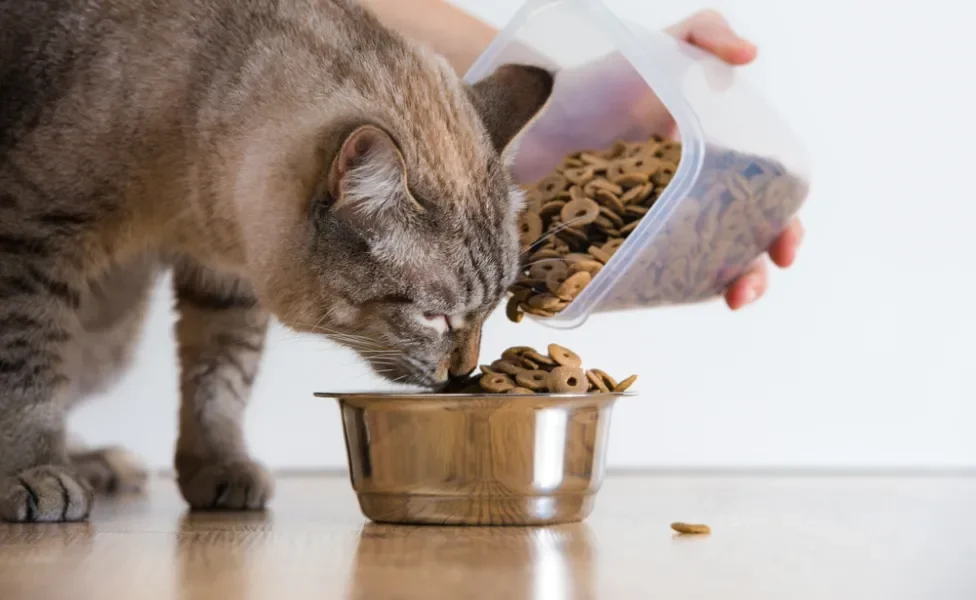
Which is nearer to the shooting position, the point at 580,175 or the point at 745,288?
the point at 580,175

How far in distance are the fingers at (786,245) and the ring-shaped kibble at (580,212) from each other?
1.24 ft

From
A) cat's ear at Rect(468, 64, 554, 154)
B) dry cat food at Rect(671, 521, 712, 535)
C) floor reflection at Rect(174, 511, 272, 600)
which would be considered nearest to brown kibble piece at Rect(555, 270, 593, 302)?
cat's ear at Rect(468, 64, 554, 154)

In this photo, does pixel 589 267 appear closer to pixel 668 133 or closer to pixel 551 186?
pixel 551 186

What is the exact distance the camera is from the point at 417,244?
1.37 m

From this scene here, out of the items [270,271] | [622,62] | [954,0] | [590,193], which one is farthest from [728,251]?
[954,0]

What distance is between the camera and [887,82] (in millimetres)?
2496

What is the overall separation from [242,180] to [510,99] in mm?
398

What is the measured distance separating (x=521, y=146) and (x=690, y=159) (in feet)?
1.54

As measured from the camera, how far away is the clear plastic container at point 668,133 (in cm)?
147

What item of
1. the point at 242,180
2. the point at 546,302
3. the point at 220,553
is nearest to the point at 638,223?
the point at 546,302

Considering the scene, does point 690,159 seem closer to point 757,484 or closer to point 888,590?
point 888,590

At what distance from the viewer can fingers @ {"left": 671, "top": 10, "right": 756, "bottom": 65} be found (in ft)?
5.90

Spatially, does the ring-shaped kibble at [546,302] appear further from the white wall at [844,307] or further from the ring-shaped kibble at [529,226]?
the white wall at [844,307]

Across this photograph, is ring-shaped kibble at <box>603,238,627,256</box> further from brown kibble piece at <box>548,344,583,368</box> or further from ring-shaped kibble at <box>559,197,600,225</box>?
brown kibble piece at <box>548,344,583,368</box>
